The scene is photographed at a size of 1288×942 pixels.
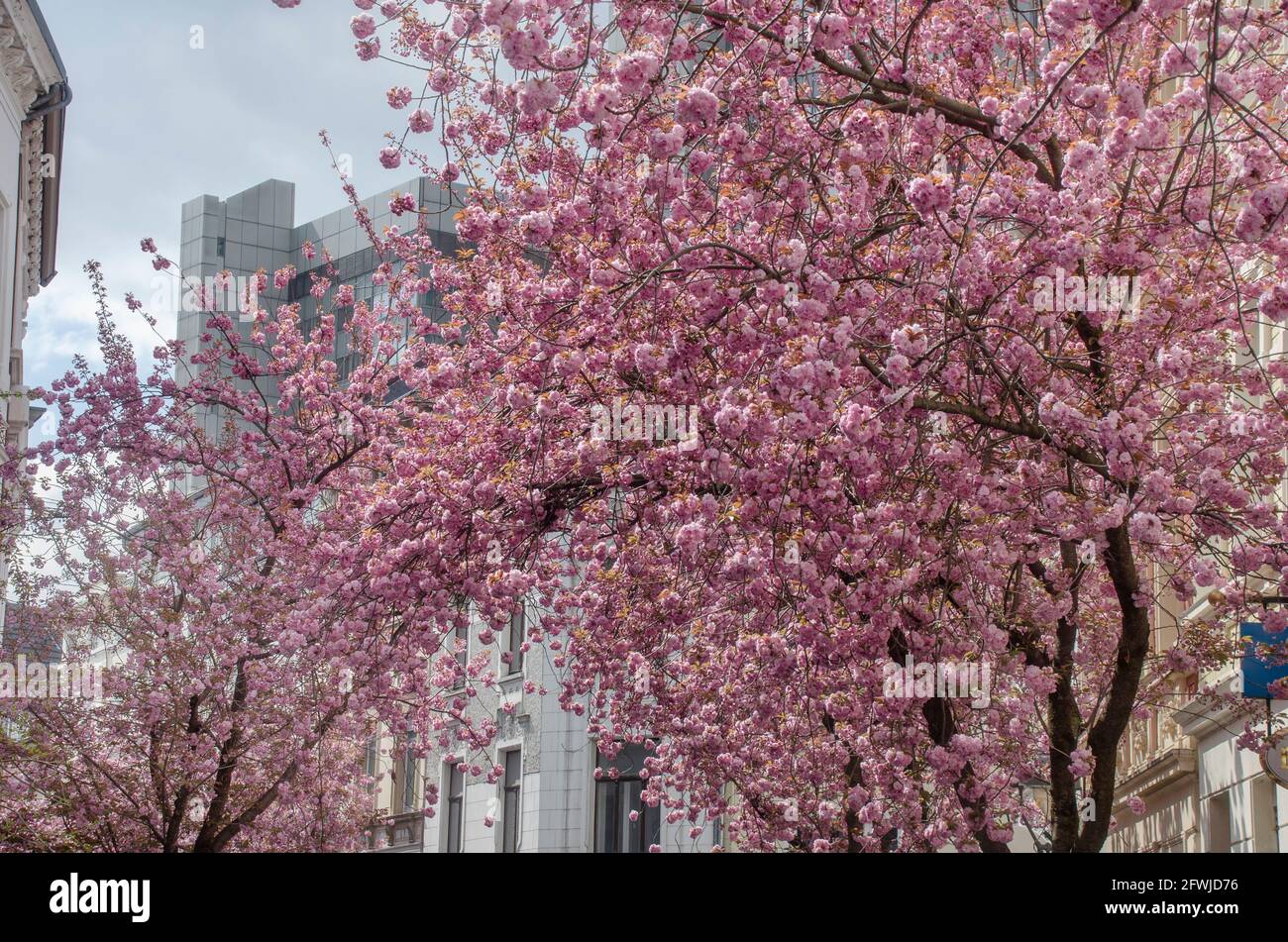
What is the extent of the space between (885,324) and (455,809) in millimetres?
30144

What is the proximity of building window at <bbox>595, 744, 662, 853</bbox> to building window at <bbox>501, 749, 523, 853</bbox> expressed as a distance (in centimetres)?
241

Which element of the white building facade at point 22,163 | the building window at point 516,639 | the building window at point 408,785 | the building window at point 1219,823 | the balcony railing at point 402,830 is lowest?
the building window at point 1219,823

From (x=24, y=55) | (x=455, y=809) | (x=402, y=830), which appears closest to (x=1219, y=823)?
(x=24, y=55)

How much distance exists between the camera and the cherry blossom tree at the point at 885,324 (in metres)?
9.10

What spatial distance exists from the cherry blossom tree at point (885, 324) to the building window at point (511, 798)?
892 inches

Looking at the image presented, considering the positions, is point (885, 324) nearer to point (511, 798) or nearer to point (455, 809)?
point (511, 798)

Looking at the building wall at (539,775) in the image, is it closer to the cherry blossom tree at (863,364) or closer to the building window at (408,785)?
the building window at (408,785)

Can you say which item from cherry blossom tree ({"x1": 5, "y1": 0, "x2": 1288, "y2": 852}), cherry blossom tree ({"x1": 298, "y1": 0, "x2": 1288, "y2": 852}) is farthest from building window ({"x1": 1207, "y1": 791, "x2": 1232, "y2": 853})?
cherry blossom tree ({"x1": 298, "y1": 0, "x2": 1288, "y2": 852})

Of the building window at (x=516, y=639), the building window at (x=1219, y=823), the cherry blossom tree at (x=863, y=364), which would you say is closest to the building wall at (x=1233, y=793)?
the building window at (x=1219, y=823)

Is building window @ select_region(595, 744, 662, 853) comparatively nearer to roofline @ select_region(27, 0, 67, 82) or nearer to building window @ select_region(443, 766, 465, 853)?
building window @ select_region(443, 766, 465, 853)

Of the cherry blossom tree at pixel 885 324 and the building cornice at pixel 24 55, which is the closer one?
the cherry blossom tree at pixel 885 324

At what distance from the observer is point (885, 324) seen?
1027 cm

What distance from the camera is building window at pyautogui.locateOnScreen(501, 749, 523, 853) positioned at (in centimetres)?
3478

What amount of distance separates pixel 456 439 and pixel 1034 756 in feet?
24.8
